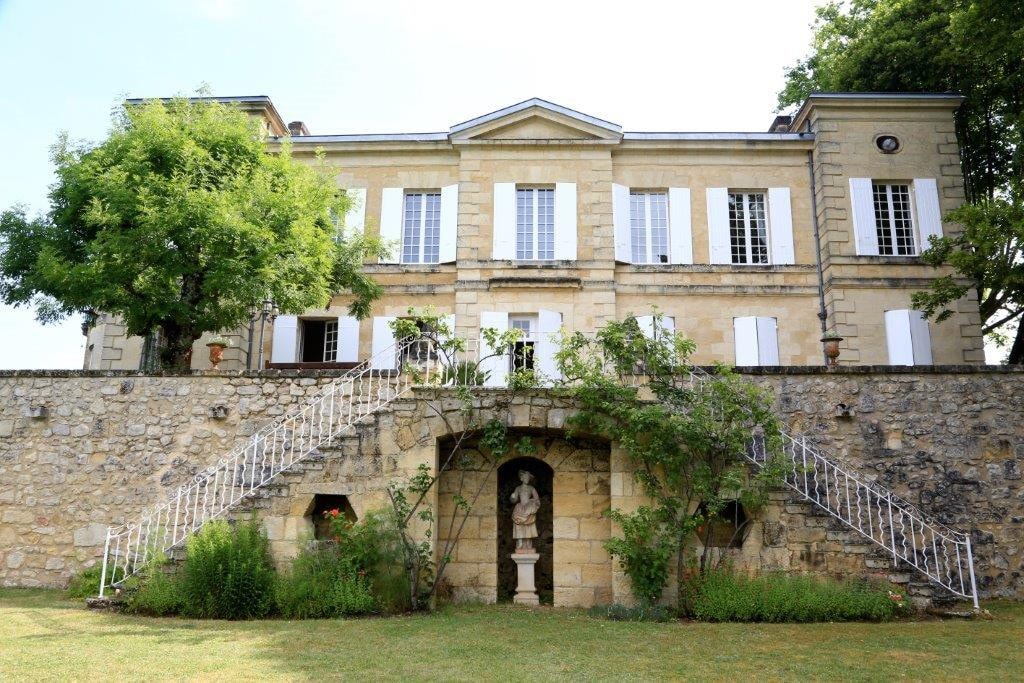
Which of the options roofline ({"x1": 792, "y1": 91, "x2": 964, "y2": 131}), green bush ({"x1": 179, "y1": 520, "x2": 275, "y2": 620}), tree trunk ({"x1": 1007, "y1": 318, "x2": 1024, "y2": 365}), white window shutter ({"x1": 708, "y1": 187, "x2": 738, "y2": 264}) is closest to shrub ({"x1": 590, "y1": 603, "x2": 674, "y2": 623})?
green bush ({"x1": 179, "y1": 520, "x2": 275, "y2": 620})

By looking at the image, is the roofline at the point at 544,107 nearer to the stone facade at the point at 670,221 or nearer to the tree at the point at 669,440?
the stone facade at the point at 670,221

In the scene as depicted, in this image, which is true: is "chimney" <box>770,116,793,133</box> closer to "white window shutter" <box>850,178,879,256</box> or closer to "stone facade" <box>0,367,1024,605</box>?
"white window shutter" <box>850,178,879,256</box>

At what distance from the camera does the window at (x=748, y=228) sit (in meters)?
18.5

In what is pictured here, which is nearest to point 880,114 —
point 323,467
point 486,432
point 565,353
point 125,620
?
point 565,353

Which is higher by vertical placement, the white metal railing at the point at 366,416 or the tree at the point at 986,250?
the tree at the point at 986,250

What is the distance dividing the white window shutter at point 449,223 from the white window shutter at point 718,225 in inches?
225

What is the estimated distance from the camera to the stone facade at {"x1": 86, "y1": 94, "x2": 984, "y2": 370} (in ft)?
57.9

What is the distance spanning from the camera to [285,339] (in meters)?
17.8

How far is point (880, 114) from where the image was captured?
61.0 feet

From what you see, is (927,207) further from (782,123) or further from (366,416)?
(366,416)

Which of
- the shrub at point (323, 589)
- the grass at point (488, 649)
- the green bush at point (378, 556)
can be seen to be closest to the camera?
the grass at point (488, 649)

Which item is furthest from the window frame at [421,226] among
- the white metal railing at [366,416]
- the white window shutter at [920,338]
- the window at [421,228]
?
the white window shutter at [920,338]

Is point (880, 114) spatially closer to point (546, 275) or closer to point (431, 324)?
point (546, 275)

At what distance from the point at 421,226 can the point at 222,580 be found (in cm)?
1069
